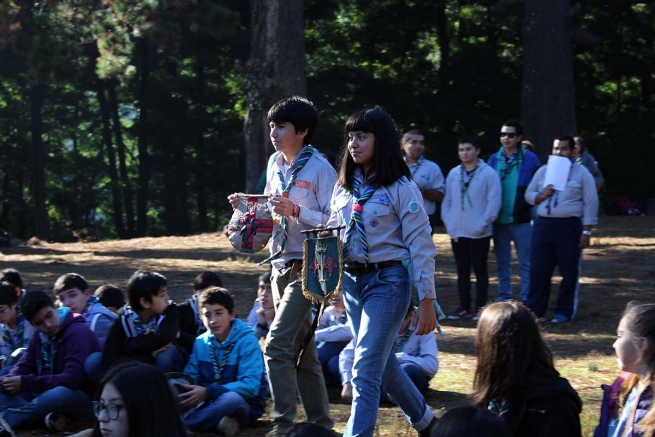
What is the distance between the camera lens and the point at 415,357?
266 inches

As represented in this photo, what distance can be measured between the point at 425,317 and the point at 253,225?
1.08m

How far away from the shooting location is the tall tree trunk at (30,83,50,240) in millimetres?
33094

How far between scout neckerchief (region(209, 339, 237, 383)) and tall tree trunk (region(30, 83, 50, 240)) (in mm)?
27654

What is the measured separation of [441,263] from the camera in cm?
1425

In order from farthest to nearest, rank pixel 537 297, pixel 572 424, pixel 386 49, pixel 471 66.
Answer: pixel 386 49, pixel 471 66, pixel 537 297, pixel 572 424

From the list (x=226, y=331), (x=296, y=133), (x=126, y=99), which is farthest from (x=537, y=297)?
(x=126, y=99)

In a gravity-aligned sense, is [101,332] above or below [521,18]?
below

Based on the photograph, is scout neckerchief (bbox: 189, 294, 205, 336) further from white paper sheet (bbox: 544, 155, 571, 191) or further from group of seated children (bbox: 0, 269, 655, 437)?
white paper sheet (bbox: 544, 155, 571, 191)

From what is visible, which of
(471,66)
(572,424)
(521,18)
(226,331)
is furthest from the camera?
(471,66)

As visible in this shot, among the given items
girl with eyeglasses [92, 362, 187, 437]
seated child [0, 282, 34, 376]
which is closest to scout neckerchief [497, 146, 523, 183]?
seated child [0, 282, 34, 376]

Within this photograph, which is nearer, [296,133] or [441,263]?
[296,133]

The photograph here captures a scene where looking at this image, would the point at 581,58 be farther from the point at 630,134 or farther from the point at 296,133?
the point at 296,133

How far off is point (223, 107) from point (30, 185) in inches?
347

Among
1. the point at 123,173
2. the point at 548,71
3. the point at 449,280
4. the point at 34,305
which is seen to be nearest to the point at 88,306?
the point at 34,305
